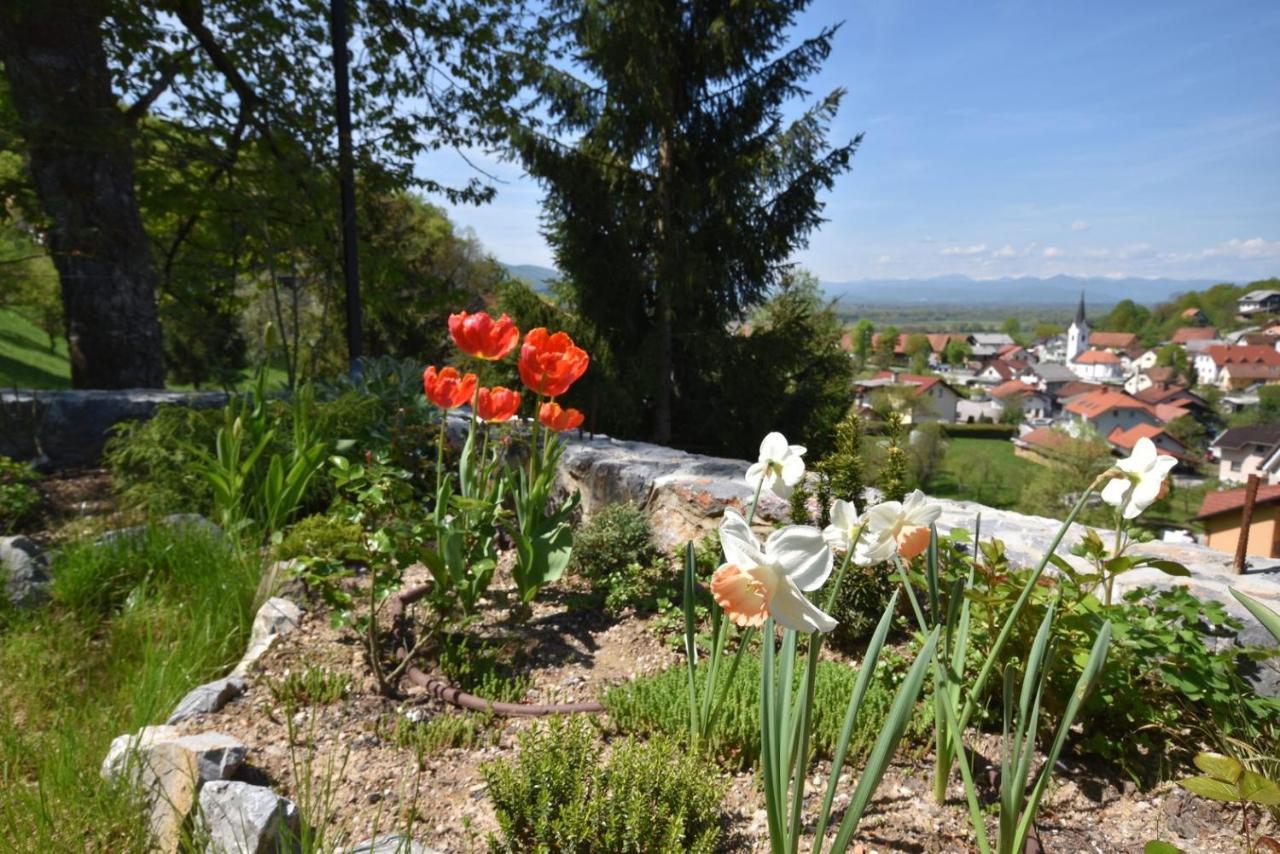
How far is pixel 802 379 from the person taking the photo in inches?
334

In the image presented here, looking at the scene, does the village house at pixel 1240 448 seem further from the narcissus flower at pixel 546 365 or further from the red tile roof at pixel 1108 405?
the narcissus flower at pixel 546 365

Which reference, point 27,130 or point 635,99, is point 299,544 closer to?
point 27,130

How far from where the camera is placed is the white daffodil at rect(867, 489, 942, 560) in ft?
3.79

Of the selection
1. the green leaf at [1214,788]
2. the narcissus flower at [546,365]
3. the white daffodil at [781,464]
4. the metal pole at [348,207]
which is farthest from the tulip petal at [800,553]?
the metal pole at [348,207]

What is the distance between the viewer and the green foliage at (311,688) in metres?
1.90

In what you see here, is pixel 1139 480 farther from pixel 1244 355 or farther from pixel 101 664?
pixel 1244 355

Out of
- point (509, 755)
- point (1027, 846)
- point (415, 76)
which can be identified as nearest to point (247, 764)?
point (509, 755)

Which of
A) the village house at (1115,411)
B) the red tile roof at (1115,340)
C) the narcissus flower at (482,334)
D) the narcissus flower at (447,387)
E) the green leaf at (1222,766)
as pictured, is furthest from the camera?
the red tile roof at (1115,340)

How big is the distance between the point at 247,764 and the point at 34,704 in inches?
28.8

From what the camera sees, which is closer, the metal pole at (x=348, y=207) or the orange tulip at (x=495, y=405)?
the orange tulip at (x=495, y=405)

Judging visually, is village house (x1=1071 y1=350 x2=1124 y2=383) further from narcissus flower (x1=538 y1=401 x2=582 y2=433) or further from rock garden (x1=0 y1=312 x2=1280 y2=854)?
narcissus flower (x1=538 y1=401 x2=582 y2=433)

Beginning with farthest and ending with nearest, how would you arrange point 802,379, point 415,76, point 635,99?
point 802,379
point 635,99
point 415,76

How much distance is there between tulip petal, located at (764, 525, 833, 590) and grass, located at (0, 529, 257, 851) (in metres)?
1.37

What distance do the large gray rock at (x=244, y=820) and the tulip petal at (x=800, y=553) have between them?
41.6 inches
